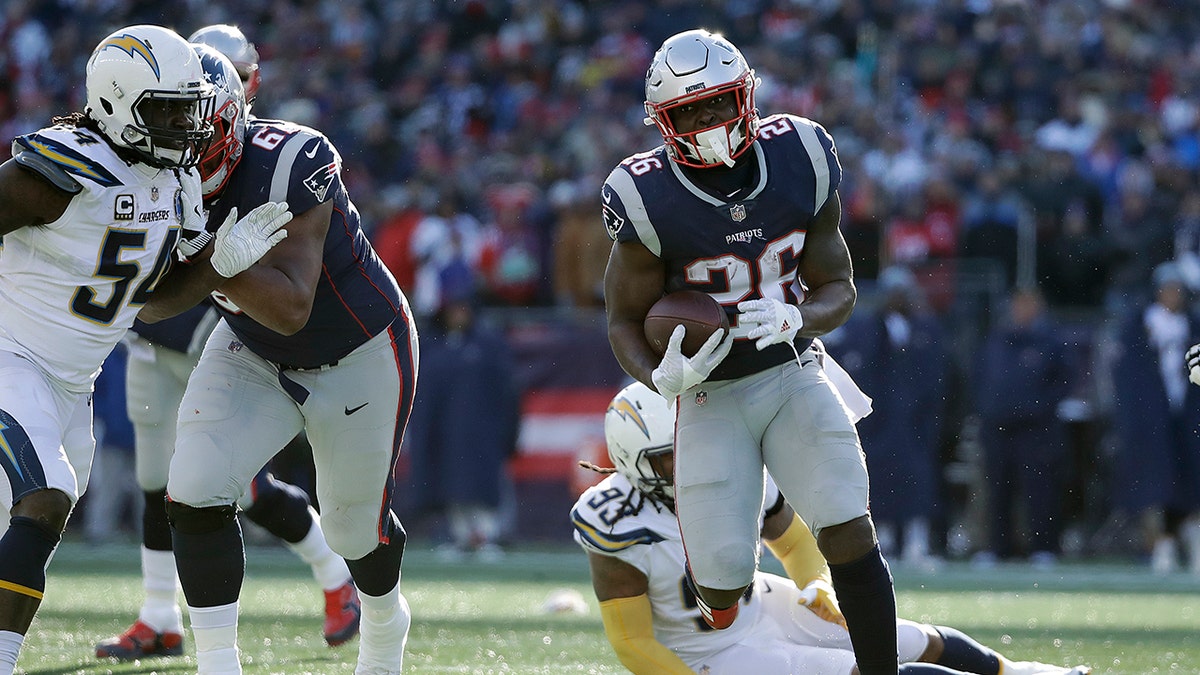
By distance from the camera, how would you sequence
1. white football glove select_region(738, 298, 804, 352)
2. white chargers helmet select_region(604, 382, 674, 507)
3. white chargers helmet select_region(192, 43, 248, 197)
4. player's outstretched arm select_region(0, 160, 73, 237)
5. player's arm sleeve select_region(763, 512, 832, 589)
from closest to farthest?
player's outstretched arm select_region(0, 160, 73, 237) → white football glove select_region(738, 298, 804, 352) → white chargers helmet select_region(192, 43, 248, 197) → white chargers helmet select_region(604, 382, 674, 507) → player's arm sleeve select_region(763, 512, 832, 589)

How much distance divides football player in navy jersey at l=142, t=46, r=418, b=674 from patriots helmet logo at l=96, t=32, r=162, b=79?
0.71ft

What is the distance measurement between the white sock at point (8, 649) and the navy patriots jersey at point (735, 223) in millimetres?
1770

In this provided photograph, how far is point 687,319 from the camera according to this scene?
401 centimetres

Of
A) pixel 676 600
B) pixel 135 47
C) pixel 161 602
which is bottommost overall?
pixel 161 602

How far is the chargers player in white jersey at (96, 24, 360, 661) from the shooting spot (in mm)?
5363

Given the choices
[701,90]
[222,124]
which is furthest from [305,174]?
[701,90]

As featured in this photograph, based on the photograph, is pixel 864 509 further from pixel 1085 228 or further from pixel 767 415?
pixel 1085 228

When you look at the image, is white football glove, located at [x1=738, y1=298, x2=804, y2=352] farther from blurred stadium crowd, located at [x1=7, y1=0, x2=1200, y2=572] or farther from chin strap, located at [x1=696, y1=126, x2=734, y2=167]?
blurred stadium crowd, located at [x1=7, y1=0, x2=1200, y2=572]

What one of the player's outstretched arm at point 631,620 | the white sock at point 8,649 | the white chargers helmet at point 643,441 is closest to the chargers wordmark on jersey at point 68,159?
the white sock at point 8,649

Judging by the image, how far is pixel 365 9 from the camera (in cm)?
1566

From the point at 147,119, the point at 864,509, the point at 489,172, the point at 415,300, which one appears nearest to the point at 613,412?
the point at 864,509

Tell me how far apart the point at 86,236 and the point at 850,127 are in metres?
9.37

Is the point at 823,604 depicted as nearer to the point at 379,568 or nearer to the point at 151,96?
the point at 379,568

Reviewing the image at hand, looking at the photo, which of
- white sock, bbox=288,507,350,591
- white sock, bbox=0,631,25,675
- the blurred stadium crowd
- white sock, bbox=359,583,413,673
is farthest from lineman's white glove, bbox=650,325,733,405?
the blurred stadium crowd
